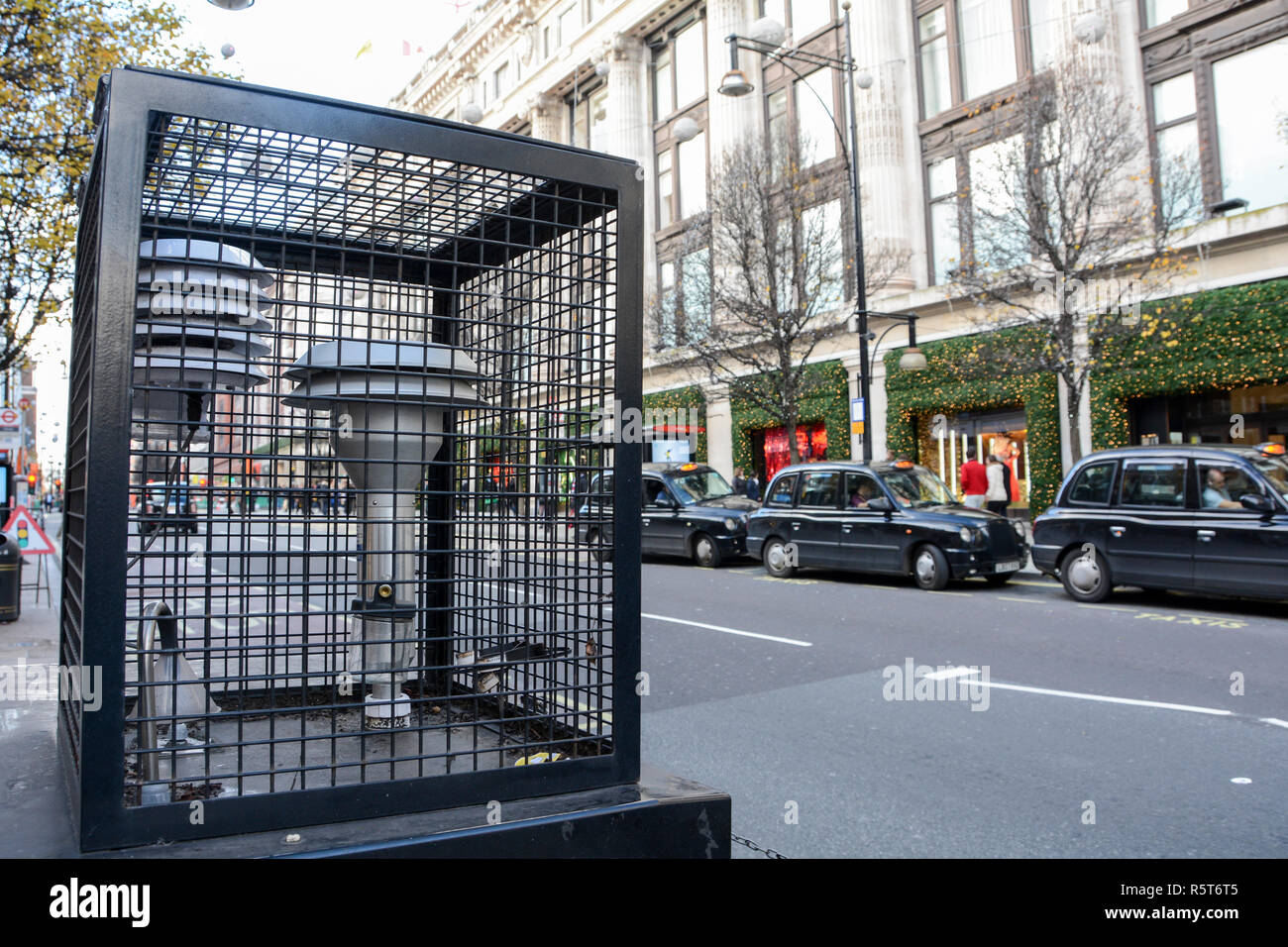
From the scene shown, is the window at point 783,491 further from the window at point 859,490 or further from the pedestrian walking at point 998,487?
the pedestrian walking at point 998,487

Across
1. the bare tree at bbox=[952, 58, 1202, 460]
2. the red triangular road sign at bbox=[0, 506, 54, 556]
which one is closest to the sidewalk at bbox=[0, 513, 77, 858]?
the red triangular road sign at bbox=[0, 506, 54, 556]

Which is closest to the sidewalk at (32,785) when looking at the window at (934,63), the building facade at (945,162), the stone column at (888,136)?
the building facade at (945,162)

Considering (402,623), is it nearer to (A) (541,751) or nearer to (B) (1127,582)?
(A) (541,751)

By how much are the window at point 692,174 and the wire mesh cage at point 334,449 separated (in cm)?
2934

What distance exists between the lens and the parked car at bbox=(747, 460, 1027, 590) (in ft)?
40.5

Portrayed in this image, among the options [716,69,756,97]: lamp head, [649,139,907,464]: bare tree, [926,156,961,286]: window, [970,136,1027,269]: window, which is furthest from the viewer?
[926,156,961,286]: window

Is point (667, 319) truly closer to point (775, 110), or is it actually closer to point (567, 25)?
point (775, 110)

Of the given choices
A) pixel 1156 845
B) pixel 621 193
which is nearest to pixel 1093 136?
pixel 1156 845

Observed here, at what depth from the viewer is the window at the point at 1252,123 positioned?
55.9 ft

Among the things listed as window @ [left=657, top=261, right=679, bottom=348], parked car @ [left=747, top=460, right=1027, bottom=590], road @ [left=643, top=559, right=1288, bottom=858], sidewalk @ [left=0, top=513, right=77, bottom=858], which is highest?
window @ [left=657, top=261, right=679, bottom=348]

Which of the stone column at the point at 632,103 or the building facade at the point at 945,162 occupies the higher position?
the stone column at the point at 632,103

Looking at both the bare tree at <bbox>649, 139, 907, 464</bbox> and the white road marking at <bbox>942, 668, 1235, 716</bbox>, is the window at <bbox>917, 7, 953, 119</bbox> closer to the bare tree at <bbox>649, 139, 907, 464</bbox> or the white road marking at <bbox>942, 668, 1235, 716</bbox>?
the bare tree at <bbox>649, 139, 907, 464</bbox>

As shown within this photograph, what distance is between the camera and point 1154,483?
1058 centimetres

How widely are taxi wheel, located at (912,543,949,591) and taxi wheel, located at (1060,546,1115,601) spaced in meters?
1.55
